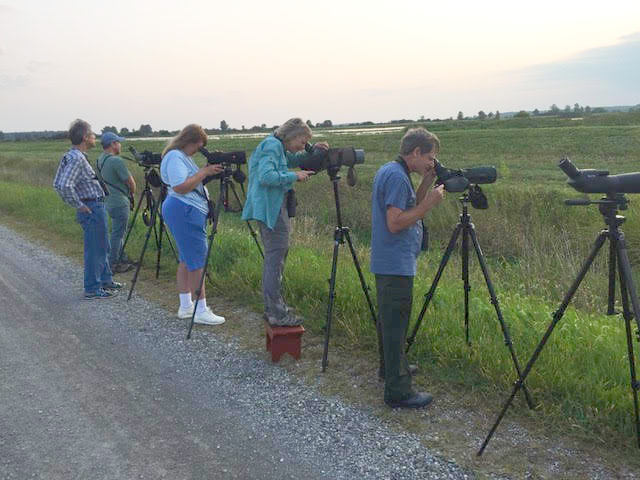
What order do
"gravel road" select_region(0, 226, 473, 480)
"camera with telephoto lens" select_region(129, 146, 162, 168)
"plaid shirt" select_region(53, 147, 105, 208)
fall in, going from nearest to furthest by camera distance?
"gravel road" select_region(0, 226, 473, 480), "plaid shirt" select_region(53, 147, 105, 208), "camera with telephoto lens" select_region(129, 146, 162, 168)

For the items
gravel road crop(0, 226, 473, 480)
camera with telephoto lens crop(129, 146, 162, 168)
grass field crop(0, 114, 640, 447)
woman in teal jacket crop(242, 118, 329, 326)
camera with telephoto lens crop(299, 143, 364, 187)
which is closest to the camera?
gravel road crop(0, 226, 473, 480)

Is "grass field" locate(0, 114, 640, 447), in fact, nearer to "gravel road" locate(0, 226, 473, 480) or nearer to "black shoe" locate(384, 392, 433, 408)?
"black shoe" locate(384, 392, 433, 408)

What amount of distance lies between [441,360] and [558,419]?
93 centimetres

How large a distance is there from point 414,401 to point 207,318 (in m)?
2.48

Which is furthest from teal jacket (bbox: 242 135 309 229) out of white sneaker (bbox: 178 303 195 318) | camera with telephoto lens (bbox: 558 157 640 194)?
camera with telephoto lens (bbox: 558 157 640 194)

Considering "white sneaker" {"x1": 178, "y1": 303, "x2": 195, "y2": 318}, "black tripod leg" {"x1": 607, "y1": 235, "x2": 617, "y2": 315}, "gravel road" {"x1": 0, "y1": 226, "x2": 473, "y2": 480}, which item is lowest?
"gravel road" {"x1": 0, "y1": 226, "x2": 473, "y2": 480}

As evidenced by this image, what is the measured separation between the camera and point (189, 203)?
521 centimetres

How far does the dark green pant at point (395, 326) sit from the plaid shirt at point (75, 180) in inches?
164

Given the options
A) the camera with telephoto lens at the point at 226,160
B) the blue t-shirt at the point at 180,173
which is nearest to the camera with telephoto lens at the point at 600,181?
the camera with telephoto lens at the point at 226,160

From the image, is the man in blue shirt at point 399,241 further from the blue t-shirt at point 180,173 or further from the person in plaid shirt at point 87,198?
the person in plaid shirt at point 87,198

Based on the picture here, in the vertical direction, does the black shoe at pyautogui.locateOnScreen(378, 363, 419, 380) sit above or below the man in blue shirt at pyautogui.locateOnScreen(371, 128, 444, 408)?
below

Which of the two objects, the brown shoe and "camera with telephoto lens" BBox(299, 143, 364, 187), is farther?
the brown shoe

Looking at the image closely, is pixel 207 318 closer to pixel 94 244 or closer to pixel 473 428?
pixel 94 244

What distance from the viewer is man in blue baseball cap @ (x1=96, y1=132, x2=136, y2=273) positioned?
7.39 meters
